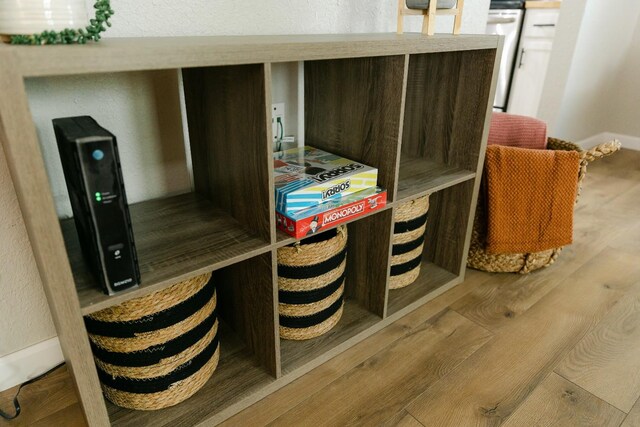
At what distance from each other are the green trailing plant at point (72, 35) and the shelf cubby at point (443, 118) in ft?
2.58

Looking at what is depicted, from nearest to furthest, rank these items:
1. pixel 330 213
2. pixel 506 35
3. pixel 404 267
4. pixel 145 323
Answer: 1. pixel 145 323
2. pixel 330 213
3. pixel 404 267
4. pixel 506 35

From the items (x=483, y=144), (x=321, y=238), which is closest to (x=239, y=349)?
(x=321, y=238)

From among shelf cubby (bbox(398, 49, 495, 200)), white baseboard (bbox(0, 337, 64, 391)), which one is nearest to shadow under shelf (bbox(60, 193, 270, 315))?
white baseboard (bbox(0, 337, 64, 391))

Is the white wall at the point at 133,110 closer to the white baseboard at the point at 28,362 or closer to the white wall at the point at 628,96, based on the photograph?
the white baseboard at the point at 28,362

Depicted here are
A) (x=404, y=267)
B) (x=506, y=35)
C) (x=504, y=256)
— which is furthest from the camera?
(x=506, y=35)

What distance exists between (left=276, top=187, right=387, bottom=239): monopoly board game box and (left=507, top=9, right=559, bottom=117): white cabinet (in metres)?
2.46

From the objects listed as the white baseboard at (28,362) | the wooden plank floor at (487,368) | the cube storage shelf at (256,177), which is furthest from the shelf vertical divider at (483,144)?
the white baseboard at (28,362)

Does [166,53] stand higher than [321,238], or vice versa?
[166,53]

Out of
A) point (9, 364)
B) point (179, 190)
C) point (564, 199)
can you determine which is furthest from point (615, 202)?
point (9, 364)

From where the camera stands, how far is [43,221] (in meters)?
0.63

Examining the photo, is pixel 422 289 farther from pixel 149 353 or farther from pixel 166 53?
pixel 166 53

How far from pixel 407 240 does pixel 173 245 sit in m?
0.72

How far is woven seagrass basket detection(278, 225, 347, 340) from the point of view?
3.52ft

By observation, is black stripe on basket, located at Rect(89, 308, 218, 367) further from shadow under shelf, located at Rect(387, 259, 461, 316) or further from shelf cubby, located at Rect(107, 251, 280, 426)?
shadow under shelf, located at Rect(387, 259, 461, 316)
